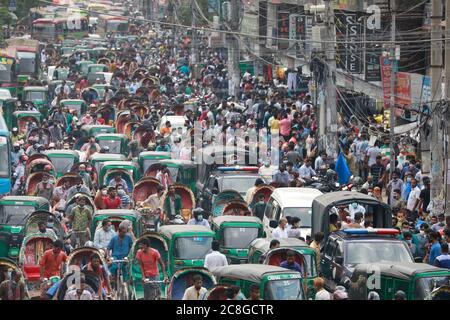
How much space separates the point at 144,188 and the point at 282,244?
9.00 meters

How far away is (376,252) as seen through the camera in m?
22.4

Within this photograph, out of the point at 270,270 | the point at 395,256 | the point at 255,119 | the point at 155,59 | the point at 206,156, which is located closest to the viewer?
the point at 270,270

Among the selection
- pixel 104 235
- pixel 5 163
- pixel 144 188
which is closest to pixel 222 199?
pixel 144 188

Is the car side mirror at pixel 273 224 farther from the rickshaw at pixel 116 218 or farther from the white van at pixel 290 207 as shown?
the rickshaw at pixel 116 218

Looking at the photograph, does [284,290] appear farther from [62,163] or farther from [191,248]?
[62,163]

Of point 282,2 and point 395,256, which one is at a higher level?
point 282,2

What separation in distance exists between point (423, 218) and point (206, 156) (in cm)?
717

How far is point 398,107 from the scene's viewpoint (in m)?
41.6

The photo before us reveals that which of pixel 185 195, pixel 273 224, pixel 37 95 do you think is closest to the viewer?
pixel 273 224

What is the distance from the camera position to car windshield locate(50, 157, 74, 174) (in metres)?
34.5

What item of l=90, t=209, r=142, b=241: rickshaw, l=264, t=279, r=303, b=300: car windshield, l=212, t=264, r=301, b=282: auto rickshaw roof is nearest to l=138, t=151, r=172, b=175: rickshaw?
l=90, t=209, r=142, b=241: rickshaw

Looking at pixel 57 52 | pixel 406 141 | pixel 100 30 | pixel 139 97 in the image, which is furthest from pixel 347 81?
pixel 100 30

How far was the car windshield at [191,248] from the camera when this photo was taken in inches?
936

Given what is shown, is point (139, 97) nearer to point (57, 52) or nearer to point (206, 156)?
point (206, 156)
